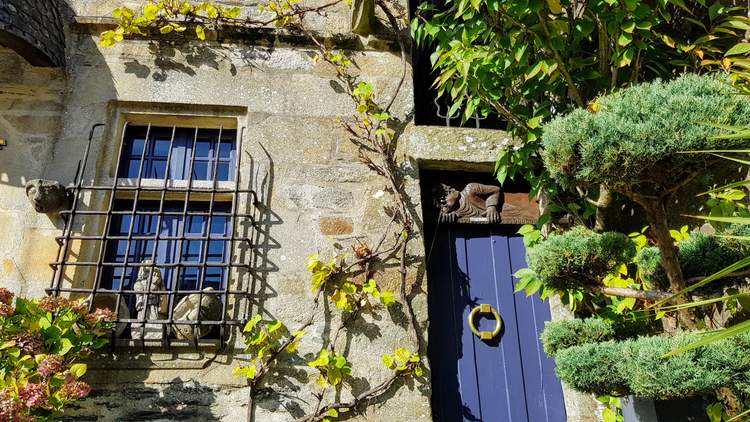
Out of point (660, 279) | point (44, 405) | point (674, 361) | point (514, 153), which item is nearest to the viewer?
point (674, 361)

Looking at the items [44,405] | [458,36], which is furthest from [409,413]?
[458,36]

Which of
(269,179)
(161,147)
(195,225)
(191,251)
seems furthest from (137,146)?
(269,179)

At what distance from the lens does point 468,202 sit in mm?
3436

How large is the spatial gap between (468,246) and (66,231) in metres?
2.08

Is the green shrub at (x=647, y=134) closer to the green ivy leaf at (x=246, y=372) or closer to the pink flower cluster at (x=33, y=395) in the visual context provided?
the green ivy leaf at (x=246, y=372)

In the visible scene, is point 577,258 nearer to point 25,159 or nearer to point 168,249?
point 168,249

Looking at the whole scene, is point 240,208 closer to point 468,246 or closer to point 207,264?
point 207,264

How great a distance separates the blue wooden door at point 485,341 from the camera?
303 cm

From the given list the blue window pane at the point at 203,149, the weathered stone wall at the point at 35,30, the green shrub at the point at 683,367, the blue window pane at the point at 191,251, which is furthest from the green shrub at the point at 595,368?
the weathered stone wall at the point at 35,30

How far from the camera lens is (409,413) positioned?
2779 mm

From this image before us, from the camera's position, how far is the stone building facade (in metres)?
2.74

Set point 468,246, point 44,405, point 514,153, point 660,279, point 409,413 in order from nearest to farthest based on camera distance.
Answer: point 44,405
point 660,279
point 409,413
point 514,153
point 468,246

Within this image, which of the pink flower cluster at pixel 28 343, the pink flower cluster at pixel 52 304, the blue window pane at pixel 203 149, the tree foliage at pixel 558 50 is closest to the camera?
the pink flower cluster at pixel 28 343

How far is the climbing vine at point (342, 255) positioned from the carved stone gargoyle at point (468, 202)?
30cm
